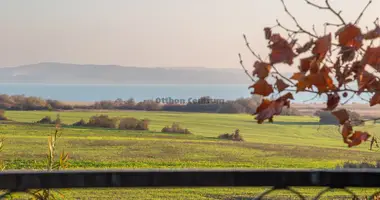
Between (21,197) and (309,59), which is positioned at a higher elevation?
(309,59)

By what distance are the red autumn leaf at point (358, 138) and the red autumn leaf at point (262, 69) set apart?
0.21m

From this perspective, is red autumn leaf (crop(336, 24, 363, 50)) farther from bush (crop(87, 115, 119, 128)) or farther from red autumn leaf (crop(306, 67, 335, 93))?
bush (crop(87, 115, 119, 128))

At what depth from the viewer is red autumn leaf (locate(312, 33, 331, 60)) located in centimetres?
84

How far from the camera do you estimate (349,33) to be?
2.84 feet

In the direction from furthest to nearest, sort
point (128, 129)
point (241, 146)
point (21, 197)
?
point (128, 129), point (241, 146), point (21, 197)

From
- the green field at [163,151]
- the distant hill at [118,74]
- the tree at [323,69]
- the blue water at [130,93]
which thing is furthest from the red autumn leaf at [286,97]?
the distant hill at [118,74]

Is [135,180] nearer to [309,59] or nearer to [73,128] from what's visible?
[309,59]

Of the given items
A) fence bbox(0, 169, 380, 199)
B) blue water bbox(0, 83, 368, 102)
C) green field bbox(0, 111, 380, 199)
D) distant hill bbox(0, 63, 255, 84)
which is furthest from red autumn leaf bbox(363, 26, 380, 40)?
distant hill bbox(0, 63, 255, 84)

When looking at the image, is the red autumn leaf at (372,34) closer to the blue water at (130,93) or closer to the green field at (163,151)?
the green field at (163,151)

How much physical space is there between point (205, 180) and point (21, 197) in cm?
272

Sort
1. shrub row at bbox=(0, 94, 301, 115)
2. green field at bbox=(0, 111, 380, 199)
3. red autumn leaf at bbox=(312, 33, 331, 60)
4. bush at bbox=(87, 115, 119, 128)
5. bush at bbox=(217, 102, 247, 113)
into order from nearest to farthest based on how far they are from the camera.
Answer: red autumn leaf at bbox=(312, 33, 331, 60) < green field at bbox=(0, 111, 380, 199) < bush at bbox=(87, 115, 119, 128) < shrub row at bbox=(0, 94, 301, 115) < bush at bbox=(217, 102, 247, 113)

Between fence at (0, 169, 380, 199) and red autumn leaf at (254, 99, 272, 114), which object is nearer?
red autumn leaf at (254, 99, 272, 114)

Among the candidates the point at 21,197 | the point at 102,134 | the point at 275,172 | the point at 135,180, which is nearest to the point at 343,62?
the point at 275,172

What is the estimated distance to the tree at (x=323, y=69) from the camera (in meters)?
0.86
